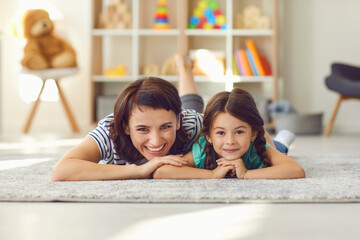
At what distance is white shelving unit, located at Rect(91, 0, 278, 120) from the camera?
4305 mm

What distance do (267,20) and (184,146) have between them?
2.72 metres

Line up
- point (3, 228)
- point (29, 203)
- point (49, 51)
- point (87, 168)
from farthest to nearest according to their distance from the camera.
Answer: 1. point (49, 51)
2. point (87, 168)
3. point (29, 203)
4. point (3, 228)

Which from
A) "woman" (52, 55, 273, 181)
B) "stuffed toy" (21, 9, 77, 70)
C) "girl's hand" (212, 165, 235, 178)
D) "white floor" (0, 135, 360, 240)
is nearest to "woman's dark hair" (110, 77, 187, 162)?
"woman" (52, 55, 273, 181)

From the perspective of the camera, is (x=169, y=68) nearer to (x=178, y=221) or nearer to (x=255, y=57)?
(x=255, y=57)

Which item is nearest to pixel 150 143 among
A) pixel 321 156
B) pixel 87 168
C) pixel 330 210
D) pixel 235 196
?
pixel 87 168

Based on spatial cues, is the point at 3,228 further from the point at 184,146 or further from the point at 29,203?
the point at 184,146

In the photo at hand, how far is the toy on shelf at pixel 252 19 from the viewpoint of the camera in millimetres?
4289

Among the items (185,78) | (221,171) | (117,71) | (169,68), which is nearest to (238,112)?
(221,171)

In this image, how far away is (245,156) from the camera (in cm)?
171

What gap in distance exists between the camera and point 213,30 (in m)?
4.31

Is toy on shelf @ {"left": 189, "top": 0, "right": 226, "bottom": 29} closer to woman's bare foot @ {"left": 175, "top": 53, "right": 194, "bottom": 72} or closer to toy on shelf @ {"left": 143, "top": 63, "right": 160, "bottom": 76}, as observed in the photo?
toy on shelf @ {"left": 143, "top": 63, "right": 160, "bottom": 76}

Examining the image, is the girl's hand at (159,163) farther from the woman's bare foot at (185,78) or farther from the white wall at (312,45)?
the white wall at (312,45)

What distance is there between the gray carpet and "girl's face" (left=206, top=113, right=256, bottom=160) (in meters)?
0.09

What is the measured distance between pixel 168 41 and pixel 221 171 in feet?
10.2
